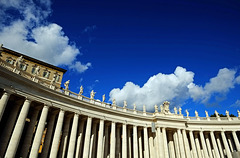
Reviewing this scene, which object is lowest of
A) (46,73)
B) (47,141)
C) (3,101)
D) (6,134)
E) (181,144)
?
(47,141)

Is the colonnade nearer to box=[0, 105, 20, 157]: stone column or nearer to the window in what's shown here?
box=[0, 105, 20, 157]: stone column

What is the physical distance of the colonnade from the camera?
27656 millimetres

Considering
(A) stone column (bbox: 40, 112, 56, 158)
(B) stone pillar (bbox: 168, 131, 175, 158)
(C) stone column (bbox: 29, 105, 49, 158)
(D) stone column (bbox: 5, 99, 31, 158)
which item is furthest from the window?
(B) stone pillar (bbox: 168, 131, 175, 158)

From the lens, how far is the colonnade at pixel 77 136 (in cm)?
2766

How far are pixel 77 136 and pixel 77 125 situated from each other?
403cm

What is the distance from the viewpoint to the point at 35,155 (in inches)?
1080

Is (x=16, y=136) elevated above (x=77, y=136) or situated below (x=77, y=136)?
below

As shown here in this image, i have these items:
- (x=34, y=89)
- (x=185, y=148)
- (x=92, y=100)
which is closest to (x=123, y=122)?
(x=92, y=100)

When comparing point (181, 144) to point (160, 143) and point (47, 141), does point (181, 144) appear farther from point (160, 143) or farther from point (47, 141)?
point (47, 141)

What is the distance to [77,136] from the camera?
38844mm

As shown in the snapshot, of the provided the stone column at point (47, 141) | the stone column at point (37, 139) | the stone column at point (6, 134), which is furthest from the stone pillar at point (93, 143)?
the stone column at point (6, 134)

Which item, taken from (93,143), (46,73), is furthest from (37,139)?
(46,73)

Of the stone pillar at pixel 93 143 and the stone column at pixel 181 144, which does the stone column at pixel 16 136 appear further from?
the stone column at pixel 181 144

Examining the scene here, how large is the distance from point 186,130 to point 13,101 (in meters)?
48.1
